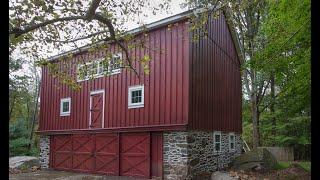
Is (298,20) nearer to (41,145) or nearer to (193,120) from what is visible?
(193,120)

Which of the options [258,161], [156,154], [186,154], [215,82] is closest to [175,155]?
[186,154]

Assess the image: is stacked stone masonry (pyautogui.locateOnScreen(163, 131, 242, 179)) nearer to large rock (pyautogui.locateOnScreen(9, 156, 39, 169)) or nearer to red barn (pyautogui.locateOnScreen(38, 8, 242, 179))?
red barn (pyautogui.locateOnScreen(38, 8, 242, 179))

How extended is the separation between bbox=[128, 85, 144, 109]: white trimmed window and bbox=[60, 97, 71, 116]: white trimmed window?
15.7 feet

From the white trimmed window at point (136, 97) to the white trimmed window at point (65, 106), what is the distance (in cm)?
478

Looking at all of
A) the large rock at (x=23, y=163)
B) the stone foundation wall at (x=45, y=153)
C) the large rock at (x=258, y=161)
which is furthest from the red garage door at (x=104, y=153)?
the large rock at (x=258, y=161)

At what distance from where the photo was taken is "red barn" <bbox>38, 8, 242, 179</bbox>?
1348 cm

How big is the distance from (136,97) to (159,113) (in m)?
1.63

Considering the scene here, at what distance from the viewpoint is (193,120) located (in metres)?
13.6

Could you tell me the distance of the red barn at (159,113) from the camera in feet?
44.2

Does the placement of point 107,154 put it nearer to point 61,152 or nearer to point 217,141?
point 61,152

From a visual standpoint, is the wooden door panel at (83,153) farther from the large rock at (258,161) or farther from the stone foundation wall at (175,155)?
the large rock at (258,161)

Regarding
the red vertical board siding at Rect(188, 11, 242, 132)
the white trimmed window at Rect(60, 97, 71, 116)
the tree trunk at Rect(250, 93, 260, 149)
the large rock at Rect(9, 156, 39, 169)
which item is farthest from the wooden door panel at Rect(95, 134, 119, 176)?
the tree trunk at Rect(250, 93, 260, 149)

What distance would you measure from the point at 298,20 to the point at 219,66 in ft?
22.3
